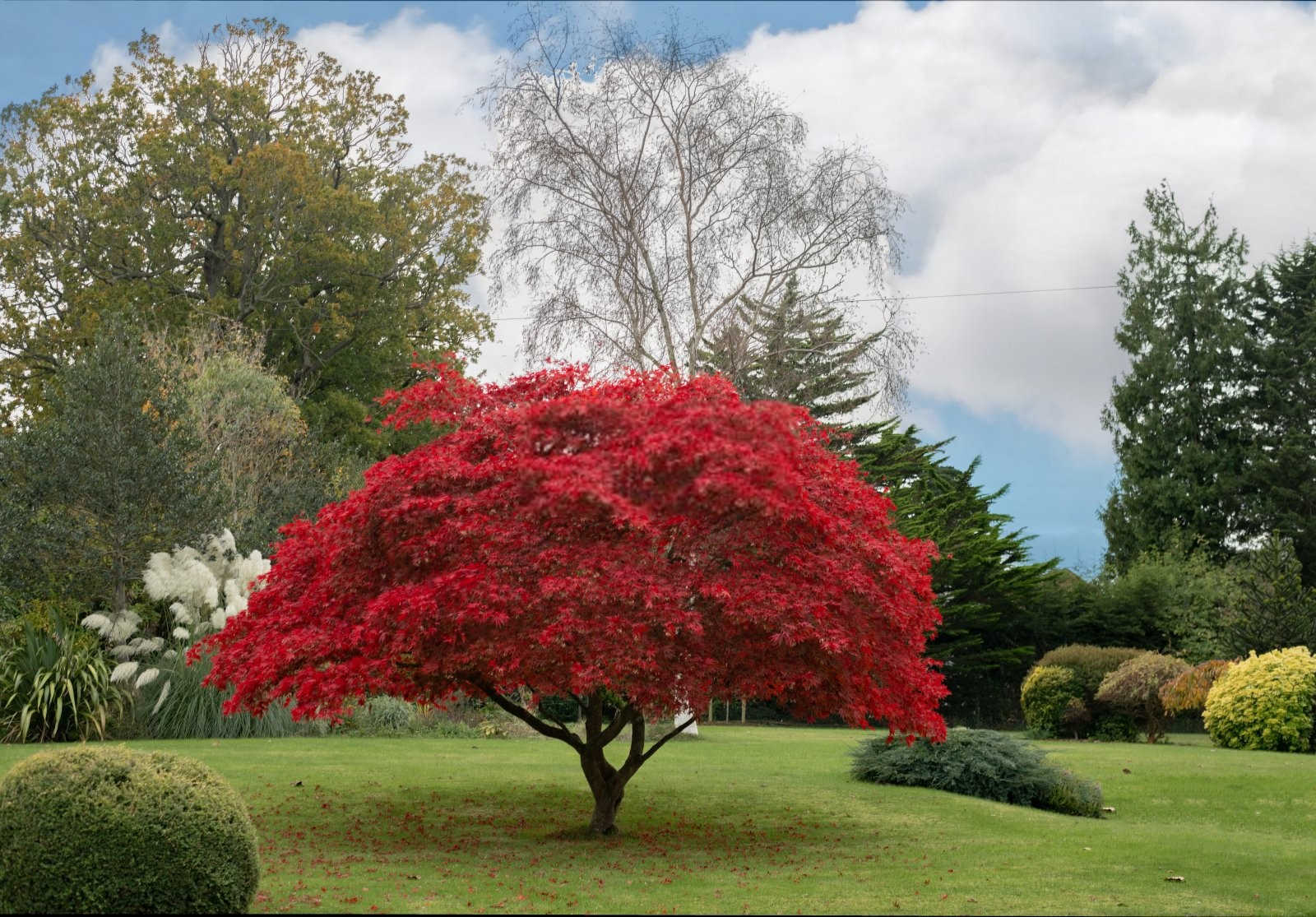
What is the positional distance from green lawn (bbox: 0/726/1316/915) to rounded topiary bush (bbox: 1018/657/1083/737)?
15.6ft

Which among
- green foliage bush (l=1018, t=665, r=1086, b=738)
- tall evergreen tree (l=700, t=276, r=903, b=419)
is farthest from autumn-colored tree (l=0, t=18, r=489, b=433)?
green foliage bush (l=1018, t=665, r=1086, b=738)

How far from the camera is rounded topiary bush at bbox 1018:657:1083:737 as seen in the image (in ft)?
71.0

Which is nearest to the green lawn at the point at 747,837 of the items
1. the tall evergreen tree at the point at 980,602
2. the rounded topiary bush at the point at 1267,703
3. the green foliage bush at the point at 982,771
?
the green foliage bush at the point at 982,771

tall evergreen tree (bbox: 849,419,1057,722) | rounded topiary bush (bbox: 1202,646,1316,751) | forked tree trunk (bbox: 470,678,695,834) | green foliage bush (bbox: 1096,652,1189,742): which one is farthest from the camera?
tall evergreen tree (bbox: 849,419,1057,722)

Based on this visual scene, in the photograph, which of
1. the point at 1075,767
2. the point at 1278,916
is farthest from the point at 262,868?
the point at 1075,767

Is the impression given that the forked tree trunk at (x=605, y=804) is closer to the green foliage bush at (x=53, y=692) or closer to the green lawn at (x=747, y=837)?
the green lawn at (x=747, y=837)

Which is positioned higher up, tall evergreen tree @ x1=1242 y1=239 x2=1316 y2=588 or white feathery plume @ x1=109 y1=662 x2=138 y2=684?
tall evergreen tree @ x1=1242 y1=239 x2=1316 y2=588

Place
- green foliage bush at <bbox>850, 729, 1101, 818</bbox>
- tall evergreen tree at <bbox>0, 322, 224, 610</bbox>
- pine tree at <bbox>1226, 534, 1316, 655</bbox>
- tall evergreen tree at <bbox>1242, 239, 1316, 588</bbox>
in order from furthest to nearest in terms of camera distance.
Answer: tall evergreen tree at <bbox>1242, 239, 1316, 588</bbox>
pine tree at <bbox>1226, 534, 1316, 655</bbox>
tall evergreen tree at <bbox>0, 322, 224, 610</bbox>
green foliage bush at <bbox>850, 729, 1101, 818</bbox>

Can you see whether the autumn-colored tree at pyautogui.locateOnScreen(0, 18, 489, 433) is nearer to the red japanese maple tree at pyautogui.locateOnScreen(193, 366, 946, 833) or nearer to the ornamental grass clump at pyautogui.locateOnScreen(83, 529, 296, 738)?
the ornamental grass clump at pyautogui.locateOnScreen(83, 529, 296, 738)

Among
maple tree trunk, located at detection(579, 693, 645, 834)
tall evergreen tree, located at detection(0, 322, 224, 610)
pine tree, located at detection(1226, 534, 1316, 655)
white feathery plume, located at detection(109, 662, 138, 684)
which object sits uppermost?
tall evergreen tree, located at detection(0, 322, 224, 610)

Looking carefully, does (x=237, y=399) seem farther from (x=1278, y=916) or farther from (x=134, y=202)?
(x=1278, y=916)

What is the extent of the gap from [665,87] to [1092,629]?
1640 cm

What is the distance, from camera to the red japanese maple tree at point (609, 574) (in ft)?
28.3

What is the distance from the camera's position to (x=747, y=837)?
1066 cm
